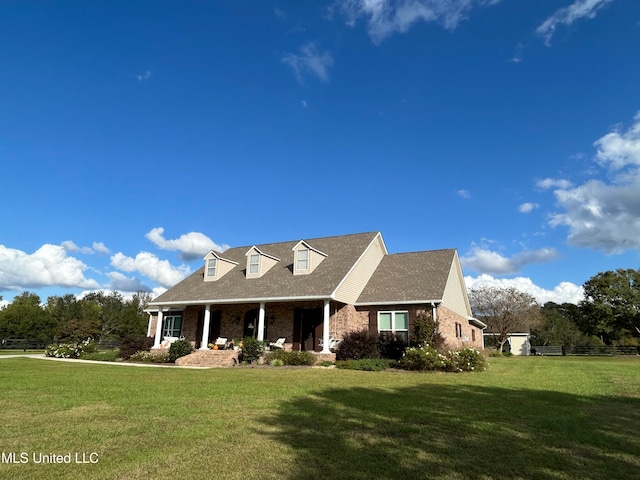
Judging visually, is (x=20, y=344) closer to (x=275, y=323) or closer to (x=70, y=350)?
(x=70, y=350)

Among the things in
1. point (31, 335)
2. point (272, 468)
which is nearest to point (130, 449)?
point (272, 468)

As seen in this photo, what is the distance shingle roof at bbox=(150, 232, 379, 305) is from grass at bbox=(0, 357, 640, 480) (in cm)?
1080

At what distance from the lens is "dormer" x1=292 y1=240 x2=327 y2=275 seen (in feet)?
76.7

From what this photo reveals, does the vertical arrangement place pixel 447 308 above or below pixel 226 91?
below

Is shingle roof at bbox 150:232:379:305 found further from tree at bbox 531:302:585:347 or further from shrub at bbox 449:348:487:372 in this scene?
tree at bbox 531:302:585:347

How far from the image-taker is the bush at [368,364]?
16641 millimetres

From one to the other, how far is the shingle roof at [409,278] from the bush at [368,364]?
12.7 feet

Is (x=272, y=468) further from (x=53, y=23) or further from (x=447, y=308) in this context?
(x=447, y=308)

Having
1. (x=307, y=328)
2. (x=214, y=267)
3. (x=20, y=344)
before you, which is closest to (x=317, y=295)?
(x=307, y=328)

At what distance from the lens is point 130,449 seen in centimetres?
490

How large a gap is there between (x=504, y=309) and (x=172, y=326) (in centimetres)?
3513

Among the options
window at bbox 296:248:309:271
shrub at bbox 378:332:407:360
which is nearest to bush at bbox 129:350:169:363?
window at bbox 296:248:309:271

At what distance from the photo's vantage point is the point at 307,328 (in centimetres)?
2208

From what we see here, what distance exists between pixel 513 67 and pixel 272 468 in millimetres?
17161
